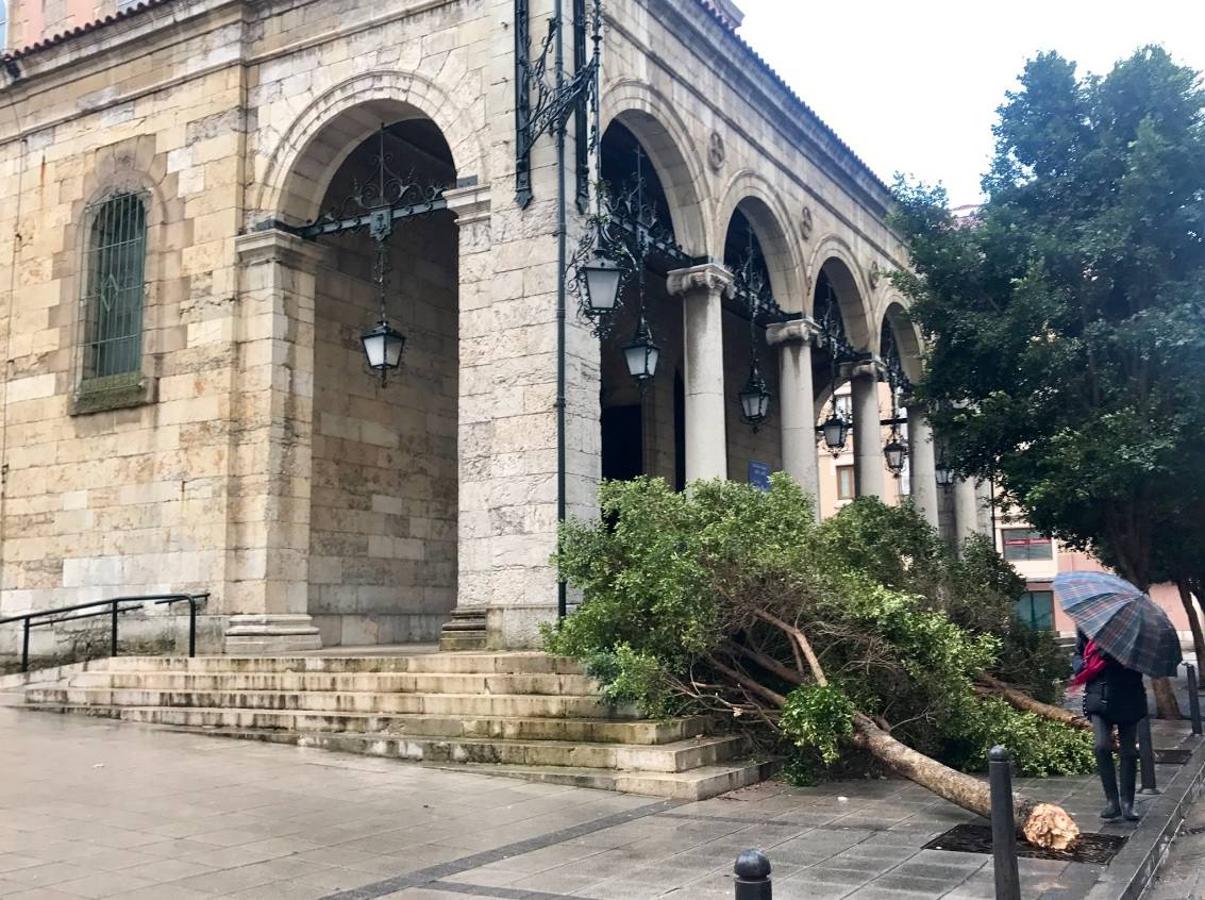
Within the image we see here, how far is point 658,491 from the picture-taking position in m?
9.70

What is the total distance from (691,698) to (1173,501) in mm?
6343

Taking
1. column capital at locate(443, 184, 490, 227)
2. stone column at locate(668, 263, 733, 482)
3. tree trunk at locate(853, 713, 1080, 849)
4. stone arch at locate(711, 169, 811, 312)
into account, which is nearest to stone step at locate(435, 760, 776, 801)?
tree trunk at locate(853, 713, 1080, 849)

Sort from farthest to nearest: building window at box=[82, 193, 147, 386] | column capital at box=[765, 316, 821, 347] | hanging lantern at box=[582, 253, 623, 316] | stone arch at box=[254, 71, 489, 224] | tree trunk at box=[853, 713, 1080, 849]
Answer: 1. column capital at box=[765, 316, 821, 347]
2. building window at box=[82, 193, 147, 386]
3. stone arch at box=[254, 71, 489, 224]
4. hanging lantern at box=[582, 253, 623, 316]
5. tree trunk at box=[853, 713, 1080, 849]

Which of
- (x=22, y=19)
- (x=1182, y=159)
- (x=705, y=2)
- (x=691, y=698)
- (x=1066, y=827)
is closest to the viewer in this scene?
(x=1066, y=827)

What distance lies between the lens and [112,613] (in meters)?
14.0

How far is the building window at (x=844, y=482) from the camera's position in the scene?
155ft

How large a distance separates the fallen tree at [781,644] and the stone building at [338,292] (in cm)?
194

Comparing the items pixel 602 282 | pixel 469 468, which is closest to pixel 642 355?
pixel 602 282

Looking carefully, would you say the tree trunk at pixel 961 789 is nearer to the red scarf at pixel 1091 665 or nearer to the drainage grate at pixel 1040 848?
the drainage grate at pixel 1040 848

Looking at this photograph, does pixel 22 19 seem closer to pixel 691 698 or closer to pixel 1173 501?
pixel 691 698

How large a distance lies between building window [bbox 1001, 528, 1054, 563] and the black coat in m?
39.2

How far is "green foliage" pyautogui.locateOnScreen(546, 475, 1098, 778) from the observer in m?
8.72

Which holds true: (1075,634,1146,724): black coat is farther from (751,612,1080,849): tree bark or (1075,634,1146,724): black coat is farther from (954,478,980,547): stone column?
(954,478,980,547): stone column

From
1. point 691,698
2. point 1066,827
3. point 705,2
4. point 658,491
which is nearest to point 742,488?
point 658,491
